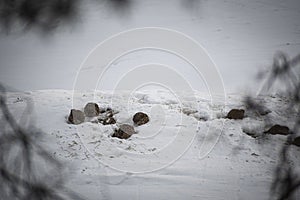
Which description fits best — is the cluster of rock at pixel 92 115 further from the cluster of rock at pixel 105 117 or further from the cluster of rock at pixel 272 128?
the cluster of rock at pixel 272 128

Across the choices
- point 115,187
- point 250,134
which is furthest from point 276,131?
point 115,187

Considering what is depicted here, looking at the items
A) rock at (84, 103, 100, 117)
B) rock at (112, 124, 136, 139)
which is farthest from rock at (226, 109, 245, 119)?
rock at (84, 103, 100, 117)

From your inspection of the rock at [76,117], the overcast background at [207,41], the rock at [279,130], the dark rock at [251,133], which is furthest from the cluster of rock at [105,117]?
the overcast background at [207,41]

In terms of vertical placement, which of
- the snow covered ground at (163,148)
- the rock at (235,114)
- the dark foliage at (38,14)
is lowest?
the snow covered ground at (163,148)

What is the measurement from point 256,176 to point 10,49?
143 inches

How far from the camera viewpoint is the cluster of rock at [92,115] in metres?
2.29

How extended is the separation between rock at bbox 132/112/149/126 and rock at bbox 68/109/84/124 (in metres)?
0.46

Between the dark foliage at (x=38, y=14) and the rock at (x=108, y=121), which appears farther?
the rock at (x=108, y=121)

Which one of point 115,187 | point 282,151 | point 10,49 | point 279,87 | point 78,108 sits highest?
point 10,49

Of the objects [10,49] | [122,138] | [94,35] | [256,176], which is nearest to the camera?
[256,176]

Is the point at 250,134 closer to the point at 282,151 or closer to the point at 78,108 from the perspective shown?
the point at 282,151

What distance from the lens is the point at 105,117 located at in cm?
245

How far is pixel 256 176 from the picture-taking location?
1817 mm

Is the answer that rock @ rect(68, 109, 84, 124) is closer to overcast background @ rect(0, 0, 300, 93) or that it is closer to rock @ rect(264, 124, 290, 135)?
overcast background @ rect(0, 0, 300, 93)
